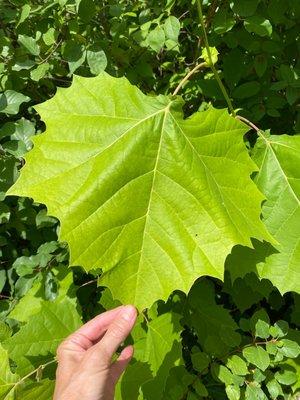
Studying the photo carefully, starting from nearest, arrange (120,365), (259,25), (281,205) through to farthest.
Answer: (120,365) < (281,205) < (259,25)

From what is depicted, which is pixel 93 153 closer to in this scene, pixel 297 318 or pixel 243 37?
pixel 243 37

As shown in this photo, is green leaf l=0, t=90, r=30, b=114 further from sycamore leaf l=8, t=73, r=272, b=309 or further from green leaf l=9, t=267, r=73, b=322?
green leaf l=9, t=267, r=73, b=322

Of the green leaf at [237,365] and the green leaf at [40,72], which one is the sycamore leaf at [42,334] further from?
the green leaf at [40,72]

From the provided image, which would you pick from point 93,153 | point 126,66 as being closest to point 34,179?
point 93,153

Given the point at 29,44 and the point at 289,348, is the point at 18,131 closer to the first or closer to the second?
the point at 29,44

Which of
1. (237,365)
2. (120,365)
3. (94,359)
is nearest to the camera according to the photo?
(94,359)

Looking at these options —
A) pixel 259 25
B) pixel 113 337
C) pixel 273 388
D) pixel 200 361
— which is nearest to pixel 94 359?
pixel 113 337

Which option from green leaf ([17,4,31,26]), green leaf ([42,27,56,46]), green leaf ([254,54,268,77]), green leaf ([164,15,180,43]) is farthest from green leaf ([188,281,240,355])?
green leaf ([17,4,31,26])
